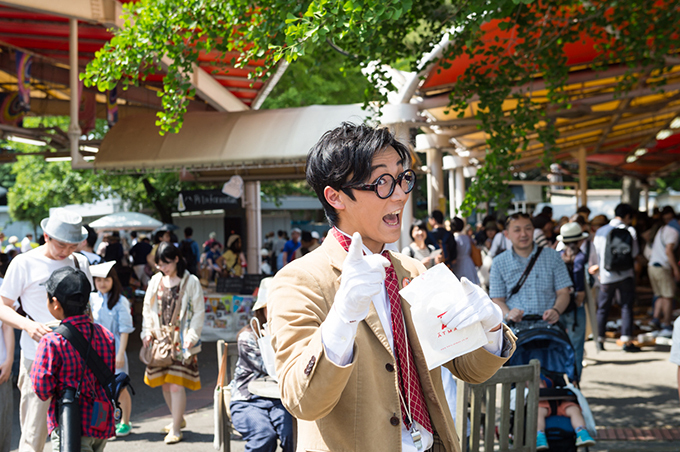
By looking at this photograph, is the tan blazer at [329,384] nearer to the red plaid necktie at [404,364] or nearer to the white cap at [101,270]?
the red plaid necktie at [404,364]

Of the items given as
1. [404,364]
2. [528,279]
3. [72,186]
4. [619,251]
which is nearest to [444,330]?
[404,364]

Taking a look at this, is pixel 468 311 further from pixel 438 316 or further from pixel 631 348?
pixel 631 348

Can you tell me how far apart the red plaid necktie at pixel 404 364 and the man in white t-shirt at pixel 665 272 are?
899 cm

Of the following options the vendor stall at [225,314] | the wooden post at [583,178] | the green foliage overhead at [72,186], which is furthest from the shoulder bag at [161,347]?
the wooden post at [583,178]

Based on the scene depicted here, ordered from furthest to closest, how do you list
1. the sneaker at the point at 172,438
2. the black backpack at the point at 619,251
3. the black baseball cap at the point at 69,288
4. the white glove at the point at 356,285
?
1. the black backpack at the point at 619,251
2. the sneaker at the point at 172,438
3. the black baseball cap at the point at 69,288
4. the white glove at the point at 356,285

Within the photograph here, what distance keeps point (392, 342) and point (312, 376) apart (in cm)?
40

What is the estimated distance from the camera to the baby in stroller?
4.41 metres

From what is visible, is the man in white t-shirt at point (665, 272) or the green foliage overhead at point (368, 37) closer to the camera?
the green foliage overhead at point (368, 37)

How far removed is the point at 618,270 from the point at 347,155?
335 inches

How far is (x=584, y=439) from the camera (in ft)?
14.4

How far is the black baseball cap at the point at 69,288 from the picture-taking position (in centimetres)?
367

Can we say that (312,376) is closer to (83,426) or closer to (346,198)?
(346,198)

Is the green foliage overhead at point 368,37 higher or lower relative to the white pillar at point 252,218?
higher

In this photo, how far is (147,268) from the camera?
41.8 feet
